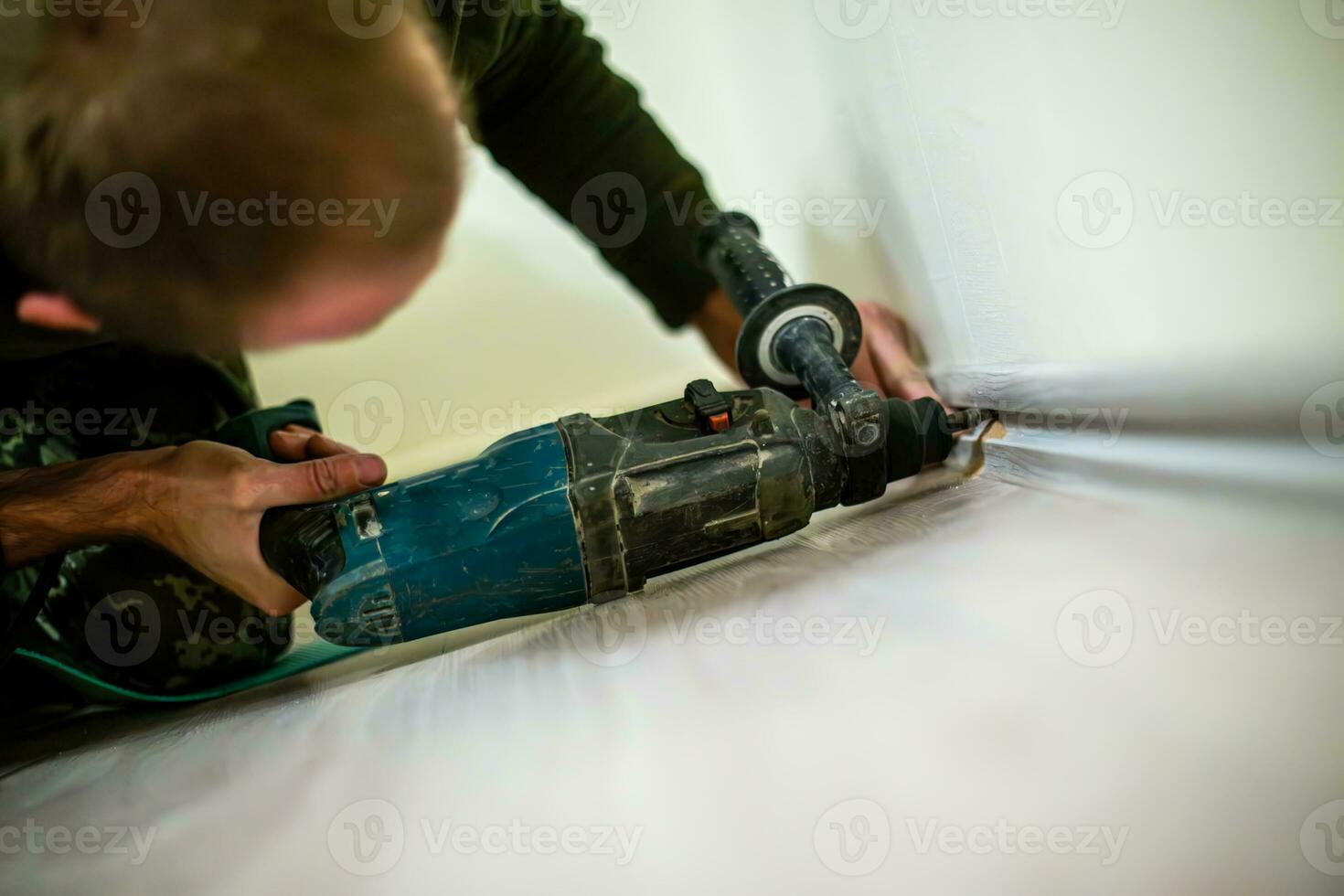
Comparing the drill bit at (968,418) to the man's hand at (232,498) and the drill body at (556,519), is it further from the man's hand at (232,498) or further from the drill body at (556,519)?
the man's hand at (232,498)

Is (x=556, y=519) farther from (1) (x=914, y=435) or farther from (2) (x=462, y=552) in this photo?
(1) (x=914, y=435)

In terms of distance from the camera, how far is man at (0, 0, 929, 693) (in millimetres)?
490

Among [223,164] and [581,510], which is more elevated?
[223,164]

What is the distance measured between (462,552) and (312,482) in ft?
0.47

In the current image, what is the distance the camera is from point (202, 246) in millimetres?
545

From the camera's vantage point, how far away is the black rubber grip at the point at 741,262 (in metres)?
0.70

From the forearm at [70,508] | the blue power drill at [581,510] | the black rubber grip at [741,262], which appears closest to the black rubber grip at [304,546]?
the blue power drill at [581,510]

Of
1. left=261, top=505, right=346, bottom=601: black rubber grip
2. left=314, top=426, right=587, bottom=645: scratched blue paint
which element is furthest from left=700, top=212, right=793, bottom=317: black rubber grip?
left=261, top=505, right=346, bottom=601: black rubber grip

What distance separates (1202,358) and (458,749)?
49 centimetres

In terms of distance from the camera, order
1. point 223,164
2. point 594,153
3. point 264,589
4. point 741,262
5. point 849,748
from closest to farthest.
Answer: point 849,748
point 223,164
point 264,589
point 741,262
point 594,153

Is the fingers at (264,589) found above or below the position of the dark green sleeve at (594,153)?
below

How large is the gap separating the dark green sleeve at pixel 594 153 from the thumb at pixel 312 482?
0.47m

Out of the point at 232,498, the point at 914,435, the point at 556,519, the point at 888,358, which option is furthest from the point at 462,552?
the point at 888,358

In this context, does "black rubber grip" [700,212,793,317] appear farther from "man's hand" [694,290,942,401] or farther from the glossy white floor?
the glossy white floor
